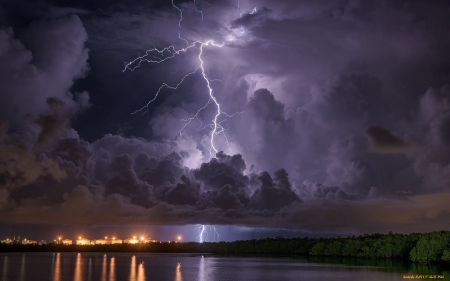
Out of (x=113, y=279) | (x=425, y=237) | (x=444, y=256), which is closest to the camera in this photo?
(x=113, y=279)

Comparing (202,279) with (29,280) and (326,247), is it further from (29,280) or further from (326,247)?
(326,247)

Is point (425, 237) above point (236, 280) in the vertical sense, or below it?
above

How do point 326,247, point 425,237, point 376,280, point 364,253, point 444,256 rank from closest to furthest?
1. point 376,280
2. point 444,256
3. point 425,237
4. point 364,253
5. point 326,247

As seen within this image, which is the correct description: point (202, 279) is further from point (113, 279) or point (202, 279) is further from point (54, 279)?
point (54, 279)

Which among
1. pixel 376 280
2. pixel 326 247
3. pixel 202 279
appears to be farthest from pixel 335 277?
pixel 326 247

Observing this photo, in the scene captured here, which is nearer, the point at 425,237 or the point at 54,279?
the point at 54,279

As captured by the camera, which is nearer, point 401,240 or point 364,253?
point 401,240

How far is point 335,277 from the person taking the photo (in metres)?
81.2

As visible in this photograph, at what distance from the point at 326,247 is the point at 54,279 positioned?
129 metres

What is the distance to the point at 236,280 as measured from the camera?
78.9 m

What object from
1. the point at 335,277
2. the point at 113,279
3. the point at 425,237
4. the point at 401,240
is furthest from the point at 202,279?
the point at 401,240

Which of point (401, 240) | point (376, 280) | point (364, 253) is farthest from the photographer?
point (364, 253)

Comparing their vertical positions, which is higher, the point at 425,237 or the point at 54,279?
the point at 425,237

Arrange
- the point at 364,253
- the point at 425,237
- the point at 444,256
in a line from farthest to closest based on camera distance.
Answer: the point at 364,253
the point at 425,237
the point at 444,256
